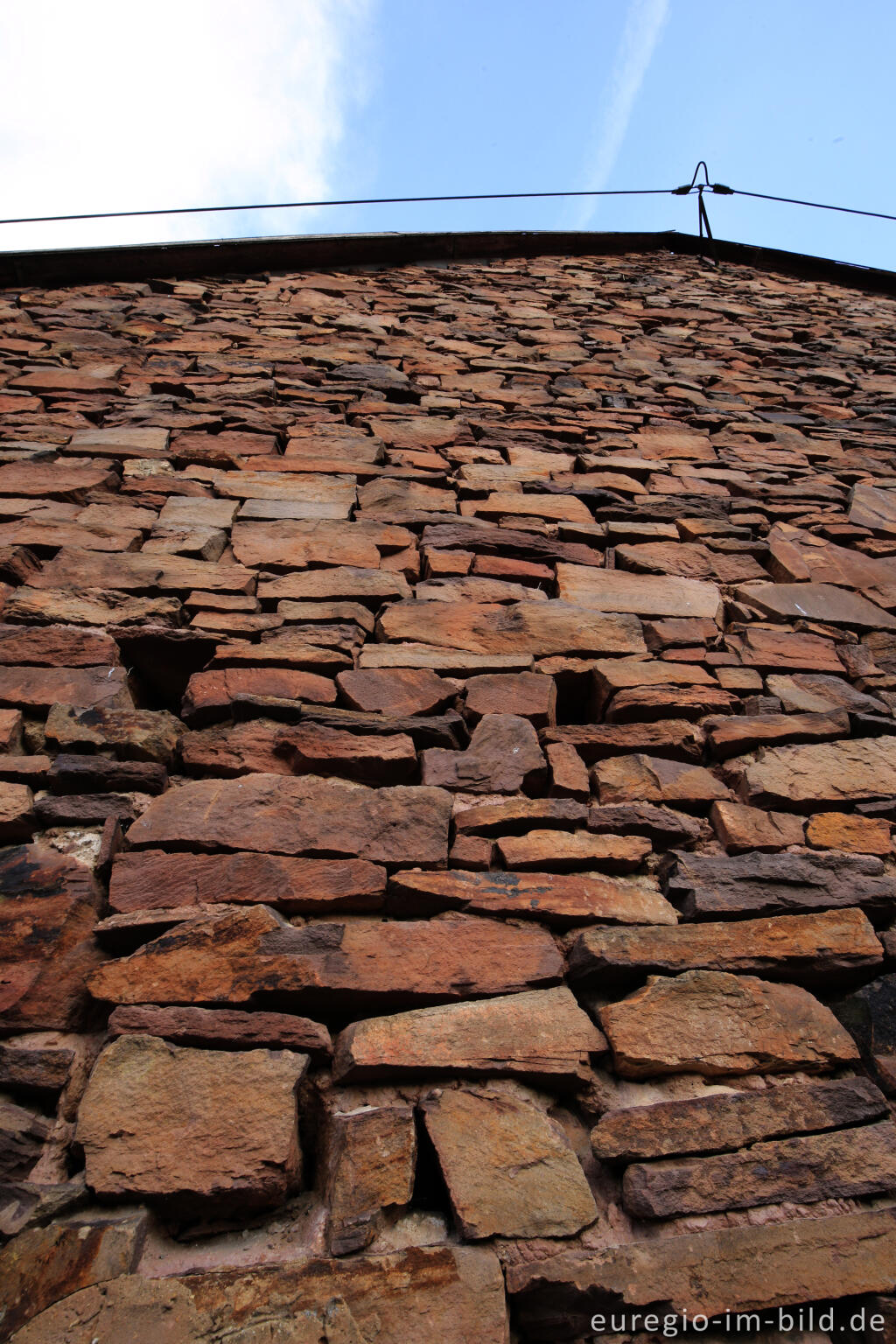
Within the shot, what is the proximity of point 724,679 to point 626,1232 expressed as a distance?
1371mm

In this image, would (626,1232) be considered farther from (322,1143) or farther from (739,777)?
(739,777)

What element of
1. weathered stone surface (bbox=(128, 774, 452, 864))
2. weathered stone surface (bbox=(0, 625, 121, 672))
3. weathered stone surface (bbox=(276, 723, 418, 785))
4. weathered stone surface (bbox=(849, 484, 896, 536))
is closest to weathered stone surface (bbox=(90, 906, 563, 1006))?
weathered stone surface (bbox=(128, 774, 452, 864))

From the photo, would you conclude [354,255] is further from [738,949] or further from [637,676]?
[738,949]

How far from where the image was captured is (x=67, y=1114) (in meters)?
1.28

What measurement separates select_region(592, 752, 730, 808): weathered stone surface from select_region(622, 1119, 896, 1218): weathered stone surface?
0.72 meters

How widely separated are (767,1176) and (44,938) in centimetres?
122

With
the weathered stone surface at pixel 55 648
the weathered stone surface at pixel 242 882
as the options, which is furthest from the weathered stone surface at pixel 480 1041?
the weathered stone surface at pixel 55 648

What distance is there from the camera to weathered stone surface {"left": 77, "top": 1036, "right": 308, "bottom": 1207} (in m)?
1.19

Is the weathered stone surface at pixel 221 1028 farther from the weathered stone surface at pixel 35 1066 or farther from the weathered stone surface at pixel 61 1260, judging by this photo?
the weathered stone surface at pixel 61 1260

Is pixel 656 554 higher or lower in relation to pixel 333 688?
higher

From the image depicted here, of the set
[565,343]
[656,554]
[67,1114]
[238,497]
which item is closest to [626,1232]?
[67,1114]

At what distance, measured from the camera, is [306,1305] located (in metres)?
1.09

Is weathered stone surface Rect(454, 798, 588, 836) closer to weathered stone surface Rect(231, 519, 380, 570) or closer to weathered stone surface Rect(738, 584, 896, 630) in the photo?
weathered stone surface Rect(231, 519, 380, 570)

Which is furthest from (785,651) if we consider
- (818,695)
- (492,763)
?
(492,763)
